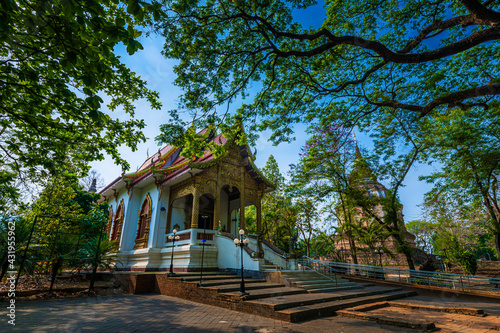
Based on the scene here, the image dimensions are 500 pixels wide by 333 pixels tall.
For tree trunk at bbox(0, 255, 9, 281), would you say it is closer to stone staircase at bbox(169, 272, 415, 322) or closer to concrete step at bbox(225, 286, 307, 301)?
stone staircase at bbox(169, 272, 415, 322)

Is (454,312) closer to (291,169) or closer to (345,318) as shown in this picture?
(345,318)

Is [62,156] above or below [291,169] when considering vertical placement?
below

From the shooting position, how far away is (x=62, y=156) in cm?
653

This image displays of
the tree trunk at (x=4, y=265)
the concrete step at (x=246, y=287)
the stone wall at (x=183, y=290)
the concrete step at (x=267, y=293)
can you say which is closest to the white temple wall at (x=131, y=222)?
the stone wall at (x=183, y=290)

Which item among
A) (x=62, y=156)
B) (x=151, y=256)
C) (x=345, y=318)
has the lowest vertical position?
(x=345, y=318)

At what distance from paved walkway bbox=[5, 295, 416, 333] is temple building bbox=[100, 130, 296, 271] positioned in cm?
425

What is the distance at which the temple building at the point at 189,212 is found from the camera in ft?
40.4

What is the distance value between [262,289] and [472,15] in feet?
32.0

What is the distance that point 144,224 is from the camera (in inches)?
609

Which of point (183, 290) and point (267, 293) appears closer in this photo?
point (267, 293)

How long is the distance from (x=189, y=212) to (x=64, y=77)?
36.4 feet

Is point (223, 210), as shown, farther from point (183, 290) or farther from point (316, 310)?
point (316, 310)

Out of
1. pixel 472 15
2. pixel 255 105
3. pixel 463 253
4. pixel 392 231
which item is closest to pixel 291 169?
pixel 392 231

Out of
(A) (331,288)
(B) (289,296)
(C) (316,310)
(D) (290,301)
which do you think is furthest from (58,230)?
(A) (331,288)
